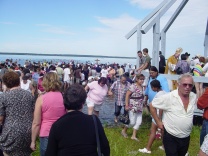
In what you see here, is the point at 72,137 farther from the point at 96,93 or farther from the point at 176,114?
the point at 96,93

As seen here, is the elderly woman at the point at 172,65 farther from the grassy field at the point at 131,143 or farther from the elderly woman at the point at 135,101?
the elderly woman at the point at 135,101

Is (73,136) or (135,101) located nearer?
(73,136)

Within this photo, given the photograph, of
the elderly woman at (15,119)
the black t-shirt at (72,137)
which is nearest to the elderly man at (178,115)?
the black t-shirt at (72,137)

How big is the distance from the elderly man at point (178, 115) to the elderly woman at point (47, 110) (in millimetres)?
1383

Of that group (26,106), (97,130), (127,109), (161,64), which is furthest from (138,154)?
(161,64)

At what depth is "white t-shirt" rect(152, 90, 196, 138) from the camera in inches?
145

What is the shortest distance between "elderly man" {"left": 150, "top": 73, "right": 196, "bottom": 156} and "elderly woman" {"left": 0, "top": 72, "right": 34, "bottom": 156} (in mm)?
1808

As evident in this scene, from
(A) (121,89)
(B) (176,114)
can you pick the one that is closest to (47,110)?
(B) (176,114)

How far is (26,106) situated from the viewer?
3.66 m

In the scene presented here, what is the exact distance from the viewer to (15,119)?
3.58m

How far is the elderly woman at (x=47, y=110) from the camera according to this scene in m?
3.64

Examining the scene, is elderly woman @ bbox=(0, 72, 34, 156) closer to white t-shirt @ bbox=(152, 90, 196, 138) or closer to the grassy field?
white t-shirt @ bbox=(152, 90, 196, 138)

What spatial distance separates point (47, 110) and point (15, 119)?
0.43 meters

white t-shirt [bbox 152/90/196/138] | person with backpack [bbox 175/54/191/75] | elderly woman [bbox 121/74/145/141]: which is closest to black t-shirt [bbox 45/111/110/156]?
white t-shirt [bbox 152/90/196/138]
